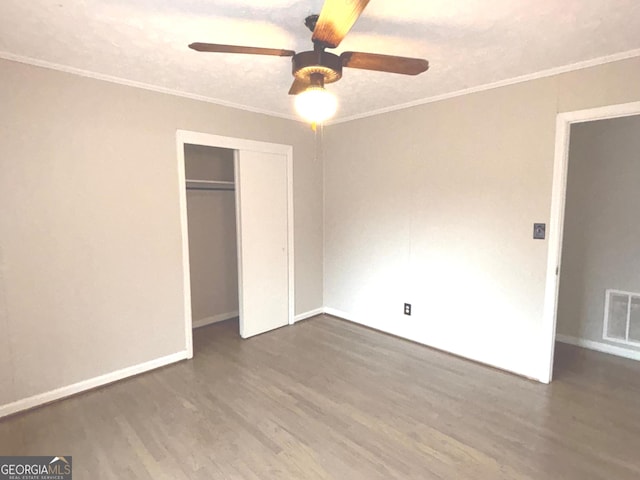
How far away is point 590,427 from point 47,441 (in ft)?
11.1

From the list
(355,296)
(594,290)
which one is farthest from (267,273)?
(594,290)

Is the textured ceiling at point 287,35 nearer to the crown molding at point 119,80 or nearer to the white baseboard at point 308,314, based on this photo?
the crown molding at point 119,80

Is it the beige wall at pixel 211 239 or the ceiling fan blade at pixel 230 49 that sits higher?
the ceiling fan blade at pixel 230 49

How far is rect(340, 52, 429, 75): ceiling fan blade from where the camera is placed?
1705mm

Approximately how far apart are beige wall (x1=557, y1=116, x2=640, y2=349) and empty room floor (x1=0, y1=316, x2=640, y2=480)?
1.70 feet

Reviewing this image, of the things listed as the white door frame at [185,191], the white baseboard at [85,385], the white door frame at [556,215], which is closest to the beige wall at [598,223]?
the white door frame at [556,215]

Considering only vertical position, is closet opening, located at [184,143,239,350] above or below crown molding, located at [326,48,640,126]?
below

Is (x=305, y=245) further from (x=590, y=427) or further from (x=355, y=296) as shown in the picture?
(x=590, y=427)

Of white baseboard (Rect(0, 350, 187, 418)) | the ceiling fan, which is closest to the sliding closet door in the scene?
white baseboard (Rect(0, 350, 187, 418))

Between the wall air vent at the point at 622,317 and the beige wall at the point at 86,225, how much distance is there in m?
3.96

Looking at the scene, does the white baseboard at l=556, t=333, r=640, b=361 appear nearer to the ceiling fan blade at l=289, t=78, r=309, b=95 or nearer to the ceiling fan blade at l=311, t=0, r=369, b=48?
the ceiling fan blade at l=289, t=78, r=309, b=95

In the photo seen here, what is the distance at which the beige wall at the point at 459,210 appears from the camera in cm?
271

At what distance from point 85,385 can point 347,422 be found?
6.55 feet

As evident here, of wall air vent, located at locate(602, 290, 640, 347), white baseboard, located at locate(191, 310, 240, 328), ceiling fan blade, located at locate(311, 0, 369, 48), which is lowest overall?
white baseboard, located at locate(191, 310, 240, 328)
